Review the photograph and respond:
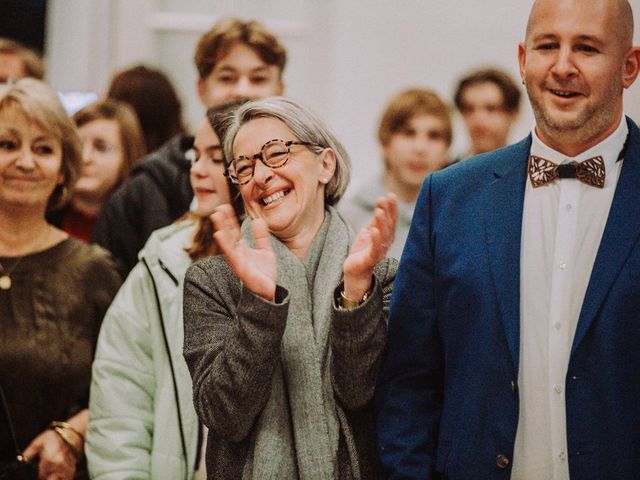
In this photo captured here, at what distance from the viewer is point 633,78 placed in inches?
87.0

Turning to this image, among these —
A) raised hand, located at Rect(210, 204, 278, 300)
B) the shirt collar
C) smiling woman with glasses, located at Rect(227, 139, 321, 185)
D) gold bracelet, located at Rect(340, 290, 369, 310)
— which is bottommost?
gold bracelet, located at Rect(340, 290, 369, 310)

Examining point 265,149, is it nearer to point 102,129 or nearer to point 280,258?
point 280,258

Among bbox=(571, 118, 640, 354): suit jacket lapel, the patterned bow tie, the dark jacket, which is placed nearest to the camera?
bbox=(571, 118, 640, 354): suit jacket lapel

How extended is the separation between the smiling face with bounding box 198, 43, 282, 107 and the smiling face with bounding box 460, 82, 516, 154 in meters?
1.49

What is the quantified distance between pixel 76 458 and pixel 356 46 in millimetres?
3539

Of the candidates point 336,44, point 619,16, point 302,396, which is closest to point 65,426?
point 302,396

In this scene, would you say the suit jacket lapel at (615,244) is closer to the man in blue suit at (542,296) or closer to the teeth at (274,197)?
the man in blue suit at (542,296)

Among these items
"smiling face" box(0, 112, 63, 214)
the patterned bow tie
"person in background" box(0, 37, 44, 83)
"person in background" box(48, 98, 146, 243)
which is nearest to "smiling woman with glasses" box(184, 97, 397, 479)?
the patterned bow tie

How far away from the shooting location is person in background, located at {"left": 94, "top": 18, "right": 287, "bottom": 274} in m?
3.45

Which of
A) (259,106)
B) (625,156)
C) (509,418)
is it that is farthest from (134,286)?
(625,156)

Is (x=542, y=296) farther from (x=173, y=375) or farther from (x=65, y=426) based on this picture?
(x=65, y=426)

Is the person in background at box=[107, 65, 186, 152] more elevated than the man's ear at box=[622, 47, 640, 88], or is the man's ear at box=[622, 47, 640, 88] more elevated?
the man's ear at box=[622, 47, 640, 88]

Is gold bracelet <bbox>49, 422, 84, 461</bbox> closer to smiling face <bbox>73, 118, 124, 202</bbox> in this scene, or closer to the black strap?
the black strap

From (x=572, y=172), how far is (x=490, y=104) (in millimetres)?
2688
